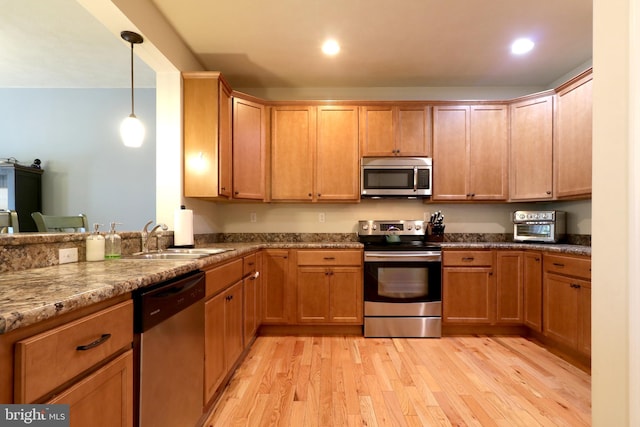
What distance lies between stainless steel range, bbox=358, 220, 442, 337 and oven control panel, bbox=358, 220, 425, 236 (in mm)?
325

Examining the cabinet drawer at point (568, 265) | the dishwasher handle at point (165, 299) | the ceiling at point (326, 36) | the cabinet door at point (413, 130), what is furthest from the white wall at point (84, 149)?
the cabinet drawer at point (568, 265)

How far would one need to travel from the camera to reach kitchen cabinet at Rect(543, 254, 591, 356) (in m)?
2.22

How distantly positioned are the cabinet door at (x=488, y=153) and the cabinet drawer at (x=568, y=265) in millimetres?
848

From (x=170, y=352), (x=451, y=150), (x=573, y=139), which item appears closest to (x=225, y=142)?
(x=170, y=352)

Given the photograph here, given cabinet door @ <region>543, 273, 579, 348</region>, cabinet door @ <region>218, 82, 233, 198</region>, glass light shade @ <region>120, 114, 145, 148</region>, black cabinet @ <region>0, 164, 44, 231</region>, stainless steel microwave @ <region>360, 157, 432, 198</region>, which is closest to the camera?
glass light shade @ <region>120, 114, 145, 148</region>

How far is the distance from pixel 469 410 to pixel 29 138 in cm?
550

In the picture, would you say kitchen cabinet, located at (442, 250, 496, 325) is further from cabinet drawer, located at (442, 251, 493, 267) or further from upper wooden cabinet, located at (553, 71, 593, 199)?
upper wooden cabinet, located at (553, 71, 593, 199)

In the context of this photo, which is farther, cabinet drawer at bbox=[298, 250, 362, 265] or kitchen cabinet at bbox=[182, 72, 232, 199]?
cabinet drawer at bbox=[298, 250, 362, 265]

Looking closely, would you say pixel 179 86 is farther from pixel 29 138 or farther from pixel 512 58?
pixel 512 58

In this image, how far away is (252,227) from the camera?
3516 millimetres

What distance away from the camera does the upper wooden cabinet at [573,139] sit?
8.25ft

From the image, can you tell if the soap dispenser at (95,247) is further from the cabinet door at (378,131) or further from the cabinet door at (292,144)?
the cabinet door at (378,131)

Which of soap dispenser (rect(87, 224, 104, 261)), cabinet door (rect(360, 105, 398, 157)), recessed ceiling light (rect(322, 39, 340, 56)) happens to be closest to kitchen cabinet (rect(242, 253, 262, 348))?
soap dispenser (rect(87, 224, 104, 261))

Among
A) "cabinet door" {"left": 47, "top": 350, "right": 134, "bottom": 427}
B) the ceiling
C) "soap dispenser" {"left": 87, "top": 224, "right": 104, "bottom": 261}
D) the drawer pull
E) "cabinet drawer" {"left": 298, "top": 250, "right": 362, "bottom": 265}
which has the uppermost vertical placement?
the ceiling
